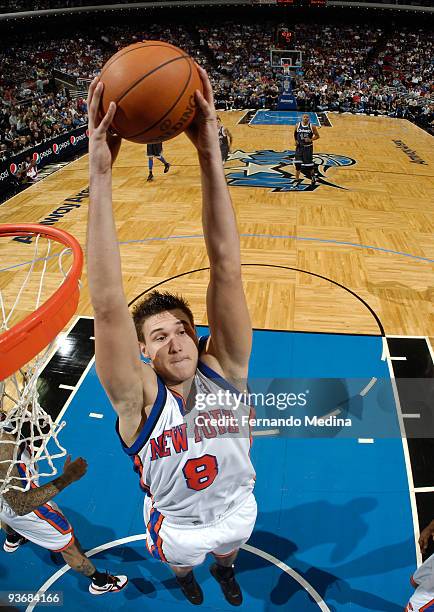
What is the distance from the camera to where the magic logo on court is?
40.0 feet

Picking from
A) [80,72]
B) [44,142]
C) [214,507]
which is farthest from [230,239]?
[80,72]

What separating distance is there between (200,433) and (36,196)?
35.1 feet

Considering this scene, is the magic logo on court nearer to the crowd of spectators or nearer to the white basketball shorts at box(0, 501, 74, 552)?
the crowd of spectators

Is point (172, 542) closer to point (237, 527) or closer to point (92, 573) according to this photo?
point (237, 527)

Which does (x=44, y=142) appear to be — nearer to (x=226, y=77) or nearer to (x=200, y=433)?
(x=200, y=433)

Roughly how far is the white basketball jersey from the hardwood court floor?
13.7 ft

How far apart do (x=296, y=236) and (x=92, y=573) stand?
7.04 metres

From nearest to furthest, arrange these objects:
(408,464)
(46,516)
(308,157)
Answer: (46,516) → (408,464) → (308,157)

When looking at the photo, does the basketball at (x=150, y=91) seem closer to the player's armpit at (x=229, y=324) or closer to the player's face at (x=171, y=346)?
the player's armpit at (x=229, y=324)

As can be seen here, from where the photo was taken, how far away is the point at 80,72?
89.7ft

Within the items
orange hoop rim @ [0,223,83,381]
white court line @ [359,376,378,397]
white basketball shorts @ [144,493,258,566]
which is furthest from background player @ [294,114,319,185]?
white basketball shorts @ [144,493,258,566]

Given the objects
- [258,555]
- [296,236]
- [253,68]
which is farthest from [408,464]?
[253,68]

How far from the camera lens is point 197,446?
2.13 metres

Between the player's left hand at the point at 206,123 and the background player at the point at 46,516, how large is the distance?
2.07 meters
